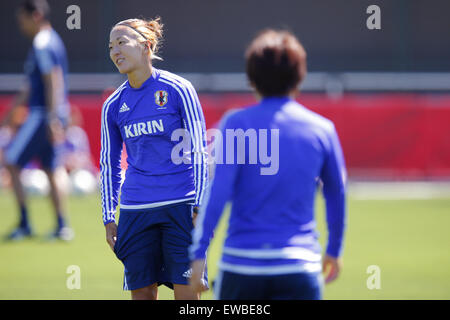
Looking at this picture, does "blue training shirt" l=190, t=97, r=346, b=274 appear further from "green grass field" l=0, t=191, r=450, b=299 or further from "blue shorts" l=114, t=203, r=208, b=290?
"green grass field" l=0, t=191, r=450, b=299

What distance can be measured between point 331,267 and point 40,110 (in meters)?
6.85

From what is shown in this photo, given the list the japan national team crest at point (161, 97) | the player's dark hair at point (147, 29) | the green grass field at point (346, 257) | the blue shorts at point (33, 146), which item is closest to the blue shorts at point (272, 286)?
the japan national team crest at point (161, 97)

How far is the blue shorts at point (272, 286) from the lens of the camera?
134 inches

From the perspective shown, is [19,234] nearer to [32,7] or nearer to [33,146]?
[33,146]

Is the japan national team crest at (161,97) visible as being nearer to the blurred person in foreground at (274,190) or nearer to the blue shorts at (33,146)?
the blurred person in foreground at (274,190)

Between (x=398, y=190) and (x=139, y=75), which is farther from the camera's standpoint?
(x=398, y=190)

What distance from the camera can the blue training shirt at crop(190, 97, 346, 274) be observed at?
3.41 m

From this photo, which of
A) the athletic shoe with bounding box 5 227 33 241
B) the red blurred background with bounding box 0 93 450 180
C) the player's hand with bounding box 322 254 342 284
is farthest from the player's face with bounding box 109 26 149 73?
the red blurred background with bounding box 0 93 450 180

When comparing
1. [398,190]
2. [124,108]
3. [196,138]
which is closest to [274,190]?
[196,138]

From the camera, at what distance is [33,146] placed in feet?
31.8

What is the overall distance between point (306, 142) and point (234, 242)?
528 mm

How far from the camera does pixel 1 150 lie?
14883mm

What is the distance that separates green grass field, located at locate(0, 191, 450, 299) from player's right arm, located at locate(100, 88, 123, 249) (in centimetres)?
182
